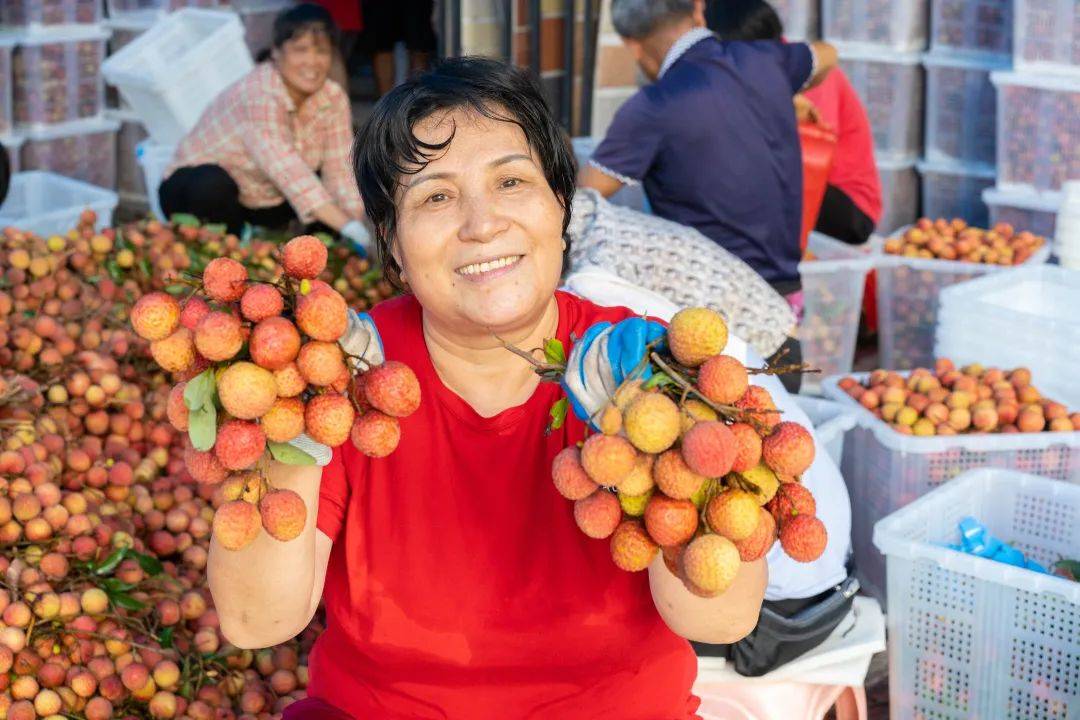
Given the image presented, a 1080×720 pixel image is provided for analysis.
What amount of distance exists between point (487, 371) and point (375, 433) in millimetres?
300

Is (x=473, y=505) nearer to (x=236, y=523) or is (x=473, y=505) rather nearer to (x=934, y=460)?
(x=236, y=523)

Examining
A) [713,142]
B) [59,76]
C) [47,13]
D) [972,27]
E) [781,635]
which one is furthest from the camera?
[59,76]

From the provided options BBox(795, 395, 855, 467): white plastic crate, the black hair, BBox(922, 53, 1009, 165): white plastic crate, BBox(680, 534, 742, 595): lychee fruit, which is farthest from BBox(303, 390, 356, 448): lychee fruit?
BBox(922, 53, 1009, 165): white plastic crate

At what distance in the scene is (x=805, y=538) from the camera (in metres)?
1.05

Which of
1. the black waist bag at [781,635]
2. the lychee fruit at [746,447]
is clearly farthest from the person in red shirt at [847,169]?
the lychee fruit at [746,447]

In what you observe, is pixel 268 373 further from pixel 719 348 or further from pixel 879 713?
pixel 879 713

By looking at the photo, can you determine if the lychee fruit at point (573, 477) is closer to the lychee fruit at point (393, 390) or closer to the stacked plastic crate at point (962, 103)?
the lychee fruit at point (393, 390)

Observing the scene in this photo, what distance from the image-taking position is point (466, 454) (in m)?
1.41

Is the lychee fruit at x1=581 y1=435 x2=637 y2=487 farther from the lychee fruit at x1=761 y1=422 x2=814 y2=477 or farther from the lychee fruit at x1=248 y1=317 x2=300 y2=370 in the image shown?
the lychee fruit at x1=248 y1=317 x2=300 y2=370

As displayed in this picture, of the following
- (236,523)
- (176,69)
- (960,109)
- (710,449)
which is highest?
(176,69)

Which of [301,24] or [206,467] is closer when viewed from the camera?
[206,467]

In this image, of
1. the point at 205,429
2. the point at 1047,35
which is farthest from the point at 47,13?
the point at 205,429

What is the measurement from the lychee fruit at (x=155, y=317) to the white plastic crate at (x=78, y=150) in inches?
142

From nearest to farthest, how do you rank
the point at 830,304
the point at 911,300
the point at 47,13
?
the point at 830,304 < the point at 911,300 < the point at 47,13
